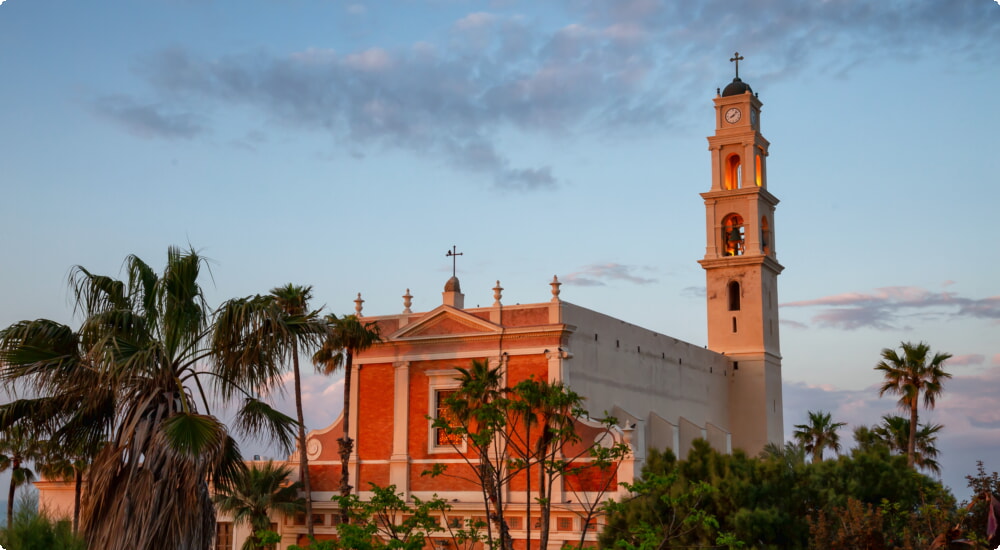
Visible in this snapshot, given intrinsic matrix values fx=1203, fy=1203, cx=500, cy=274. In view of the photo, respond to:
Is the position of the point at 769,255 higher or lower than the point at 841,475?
higher

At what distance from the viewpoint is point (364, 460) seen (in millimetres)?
38938

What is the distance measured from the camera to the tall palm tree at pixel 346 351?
1486 inches

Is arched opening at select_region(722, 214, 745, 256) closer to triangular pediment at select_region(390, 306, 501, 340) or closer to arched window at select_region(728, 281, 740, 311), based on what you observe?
arched window at select_region(728, 281, 740, 311)

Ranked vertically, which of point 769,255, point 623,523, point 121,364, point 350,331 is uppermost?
point 769,255

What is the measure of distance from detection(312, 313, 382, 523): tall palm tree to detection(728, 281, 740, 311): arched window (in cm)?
1627

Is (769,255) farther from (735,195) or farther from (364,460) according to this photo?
(364,460)

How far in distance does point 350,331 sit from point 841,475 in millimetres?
15607

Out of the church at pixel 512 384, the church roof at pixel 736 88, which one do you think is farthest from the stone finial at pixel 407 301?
the church roof at pixel 736 88

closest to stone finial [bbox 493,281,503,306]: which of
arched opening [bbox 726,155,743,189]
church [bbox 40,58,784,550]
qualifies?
church [bbox 40,58,784,550]

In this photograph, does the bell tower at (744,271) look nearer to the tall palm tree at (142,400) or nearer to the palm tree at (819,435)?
the palm tree at (819,435)

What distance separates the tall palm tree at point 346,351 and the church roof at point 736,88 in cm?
1992

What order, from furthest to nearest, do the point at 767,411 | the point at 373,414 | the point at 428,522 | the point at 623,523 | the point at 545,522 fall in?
the point at 767,411 → the point at 373,414 → the point at 623,523 → the point at 545,522 → the point at 428,522

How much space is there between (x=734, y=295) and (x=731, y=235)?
2.46 m

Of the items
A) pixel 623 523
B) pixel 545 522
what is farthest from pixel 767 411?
pixel 545 522
